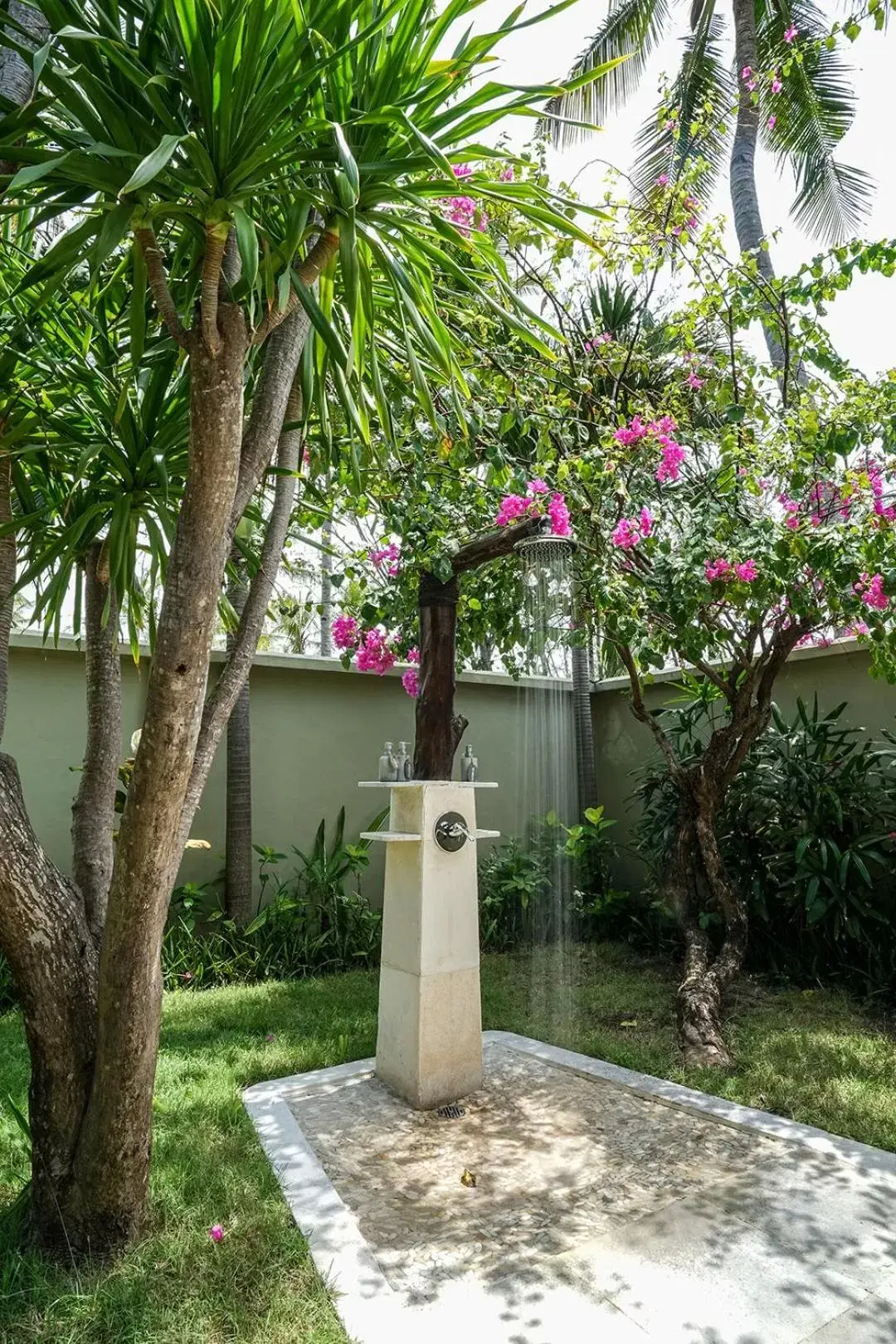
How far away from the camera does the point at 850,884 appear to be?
408 cm

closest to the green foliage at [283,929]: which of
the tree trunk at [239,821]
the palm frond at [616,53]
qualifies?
the tree trunk at [239,821]

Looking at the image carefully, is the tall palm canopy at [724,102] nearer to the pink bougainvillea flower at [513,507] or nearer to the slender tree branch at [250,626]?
the pink bougainvillea flower at [513,507]

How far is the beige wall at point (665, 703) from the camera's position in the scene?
4.69 meters

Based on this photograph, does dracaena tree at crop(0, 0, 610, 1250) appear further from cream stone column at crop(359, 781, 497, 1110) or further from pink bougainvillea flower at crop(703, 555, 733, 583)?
pink bougainvillea flower at crop(703, 555, 733, 583)

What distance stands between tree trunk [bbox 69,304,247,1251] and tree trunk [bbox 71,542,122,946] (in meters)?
0.33

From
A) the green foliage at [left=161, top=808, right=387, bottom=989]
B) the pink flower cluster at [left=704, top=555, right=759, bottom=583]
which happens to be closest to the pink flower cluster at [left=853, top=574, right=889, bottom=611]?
the pink flower cluster at [left=704, top=555, right=759, bottom=583]

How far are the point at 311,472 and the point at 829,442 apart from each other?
1.86 metres

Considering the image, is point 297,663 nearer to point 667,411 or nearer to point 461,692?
point 461,692

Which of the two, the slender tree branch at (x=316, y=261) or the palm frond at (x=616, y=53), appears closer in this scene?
the slender tree branch at (x=316, y=261)

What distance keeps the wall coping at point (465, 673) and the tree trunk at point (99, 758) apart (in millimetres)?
1689

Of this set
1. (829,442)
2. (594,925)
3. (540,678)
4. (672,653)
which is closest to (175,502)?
(829,442)

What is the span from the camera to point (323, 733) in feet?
18.4

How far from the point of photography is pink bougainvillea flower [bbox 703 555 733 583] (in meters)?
3.13

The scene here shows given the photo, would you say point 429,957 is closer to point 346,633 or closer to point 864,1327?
point 864,1327
